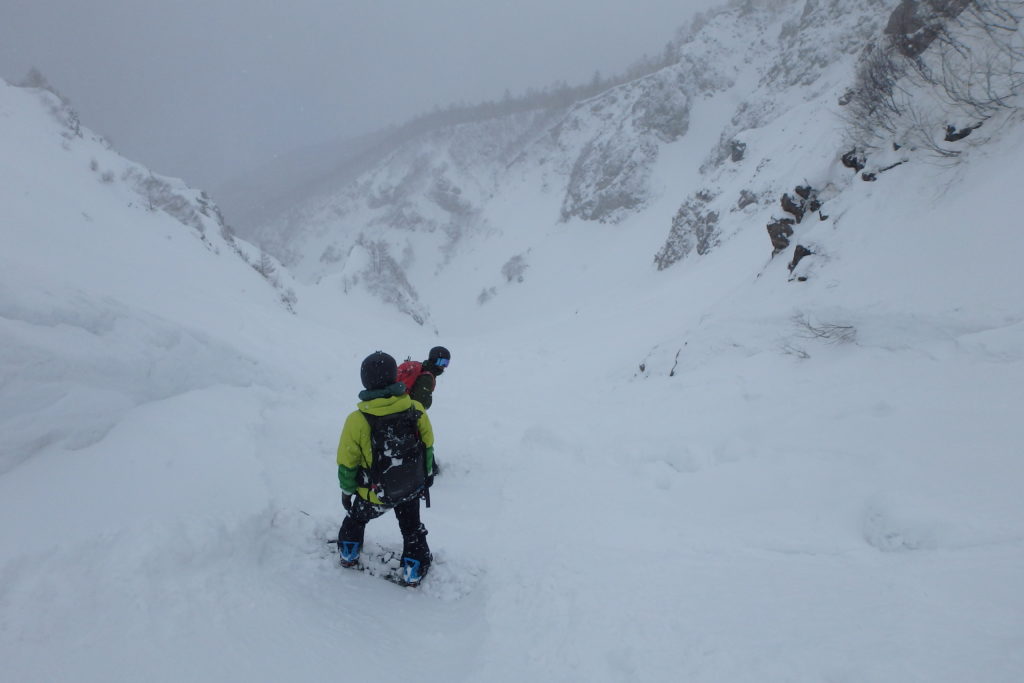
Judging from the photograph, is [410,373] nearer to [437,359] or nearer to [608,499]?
[437,359]

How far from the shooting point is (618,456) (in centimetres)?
705

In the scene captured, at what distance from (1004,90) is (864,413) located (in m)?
5.79

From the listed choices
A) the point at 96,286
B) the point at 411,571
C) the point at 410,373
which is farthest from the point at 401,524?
the point at 96,286

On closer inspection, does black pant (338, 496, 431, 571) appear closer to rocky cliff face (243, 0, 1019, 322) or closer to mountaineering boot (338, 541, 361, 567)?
mountaineering boot (338, 541, 361, 567)

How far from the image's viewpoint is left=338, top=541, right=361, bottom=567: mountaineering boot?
159 inches

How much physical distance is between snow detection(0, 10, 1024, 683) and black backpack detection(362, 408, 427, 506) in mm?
949

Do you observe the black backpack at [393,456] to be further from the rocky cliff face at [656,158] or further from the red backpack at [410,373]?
the rocky cliff face at [656,158]

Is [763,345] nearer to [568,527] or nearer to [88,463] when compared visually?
[568,527]

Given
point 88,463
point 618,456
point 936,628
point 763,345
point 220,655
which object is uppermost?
point 763,345

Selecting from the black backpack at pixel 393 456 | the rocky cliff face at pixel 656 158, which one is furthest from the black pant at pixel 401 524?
the rocky cliff face at pixel 656 158

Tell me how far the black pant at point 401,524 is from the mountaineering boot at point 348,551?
18 millimetres

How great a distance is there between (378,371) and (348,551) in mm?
1674

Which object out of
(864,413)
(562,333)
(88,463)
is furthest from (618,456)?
(562,333)

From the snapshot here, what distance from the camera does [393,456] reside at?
12.3 ft
